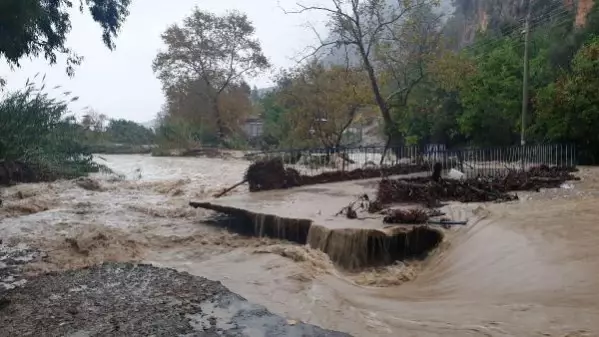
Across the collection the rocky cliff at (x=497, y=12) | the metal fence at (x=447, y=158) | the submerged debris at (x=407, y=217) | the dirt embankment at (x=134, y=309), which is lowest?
the dirt embankment at (x=134, y=309)

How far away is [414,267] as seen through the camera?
802 cm

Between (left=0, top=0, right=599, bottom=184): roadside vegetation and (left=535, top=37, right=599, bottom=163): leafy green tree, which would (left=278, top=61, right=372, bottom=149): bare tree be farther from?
(left=535, top=37, right=599, bottom=163): leafy green tree

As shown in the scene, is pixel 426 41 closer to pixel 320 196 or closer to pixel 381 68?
pixel 381 68

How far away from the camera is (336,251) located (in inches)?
332

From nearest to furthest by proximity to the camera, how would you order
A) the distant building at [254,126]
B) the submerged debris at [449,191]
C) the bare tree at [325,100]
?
the submerged debris at [449,191]
the bare tree at [325,100]
the distant building at [254,126]

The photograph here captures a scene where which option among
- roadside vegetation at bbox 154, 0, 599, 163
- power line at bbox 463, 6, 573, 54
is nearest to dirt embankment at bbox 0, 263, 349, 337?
roadside vegetation at bbox 154, 0, 599, 163

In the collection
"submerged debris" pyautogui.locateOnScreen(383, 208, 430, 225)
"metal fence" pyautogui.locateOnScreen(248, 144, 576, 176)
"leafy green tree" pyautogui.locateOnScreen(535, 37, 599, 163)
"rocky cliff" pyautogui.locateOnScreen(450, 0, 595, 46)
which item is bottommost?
"submerged debris" pyautogui.locateOnScreen(383, 208, 430, 225)

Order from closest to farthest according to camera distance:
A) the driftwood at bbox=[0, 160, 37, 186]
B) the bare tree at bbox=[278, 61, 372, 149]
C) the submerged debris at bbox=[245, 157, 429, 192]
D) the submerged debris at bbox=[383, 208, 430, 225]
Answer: the submerged debris at bbox=[383, 208, 430, 225]
the submerged debris at bbox=[245, 157, 429, 192]
the driftwood at bbox=[0, 160, 37, 186]
the bare tree at bbox=[278, 61, 372, 149]

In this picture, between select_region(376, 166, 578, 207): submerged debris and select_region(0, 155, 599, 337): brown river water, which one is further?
select_region(376, 166, 578, 207): submerged debris

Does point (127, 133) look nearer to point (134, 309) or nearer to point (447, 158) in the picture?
point (447, 158)

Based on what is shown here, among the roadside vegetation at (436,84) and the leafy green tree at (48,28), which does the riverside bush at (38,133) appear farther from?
the roadside vegetation at (436,84)

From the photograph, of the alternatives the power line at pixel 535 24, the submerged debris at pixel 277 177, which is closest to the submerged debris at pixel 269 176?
the submerged debris at pixel 277 177

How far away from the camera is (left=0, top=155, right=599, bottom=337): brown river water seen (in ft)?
17.9

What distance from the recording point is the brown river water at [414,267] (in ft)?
17.9
